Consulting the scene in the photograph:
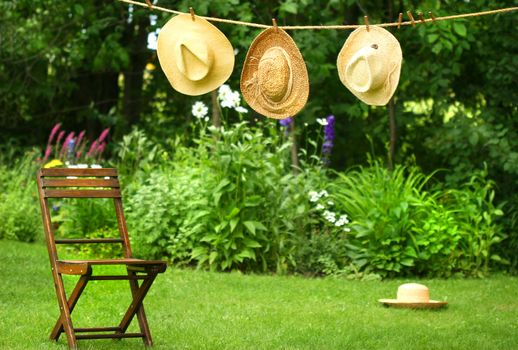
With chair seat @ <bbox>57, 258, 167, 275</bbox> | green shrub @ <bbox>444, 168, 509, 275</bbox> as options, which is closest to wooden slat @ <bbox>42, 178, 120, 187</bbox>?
chair seat @ <bbox>57, 258, 167, 275</bbox>

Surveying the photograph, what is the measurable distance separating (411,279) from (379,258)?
15.3 inches

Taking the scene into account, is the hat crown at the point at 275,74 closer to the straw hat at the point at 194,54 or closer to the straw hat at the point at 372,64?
the straw hat at the point at 194,54

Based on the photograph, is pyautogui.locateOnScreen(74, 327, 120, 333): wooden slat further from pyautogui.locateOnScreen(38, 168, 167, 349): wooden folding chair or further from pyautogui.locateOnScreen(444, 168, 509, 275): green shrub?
pyautogui.locateOnScreen(444, 168, 509, 275): green shrub

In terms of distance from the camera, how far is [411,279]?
9039 millimetres

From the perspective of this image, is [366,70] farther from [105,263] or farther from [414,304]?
[414,304]

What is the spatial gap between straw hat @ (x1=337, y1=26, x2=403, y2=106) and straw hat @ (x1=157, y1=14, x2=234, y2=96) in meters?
0.73

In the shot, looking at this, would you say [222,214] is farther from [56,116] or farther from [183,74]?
[56,116]

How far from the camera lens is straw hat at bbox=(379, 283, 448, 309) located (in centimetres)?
723

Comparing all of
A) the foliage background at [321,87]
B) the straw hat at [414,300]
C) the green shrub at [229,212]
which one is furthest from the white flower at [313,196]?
the straw hat at [414,300]

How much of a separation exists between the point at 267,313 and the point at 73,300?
1826 millimetres

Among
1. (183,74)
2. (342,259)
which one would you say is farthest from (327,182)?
(183,74)

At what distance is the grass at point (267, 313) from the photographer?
5.88 metres

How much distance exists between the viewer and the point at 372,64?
18.1 ft

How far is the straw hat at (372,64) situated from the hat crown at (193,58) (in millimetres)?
819
